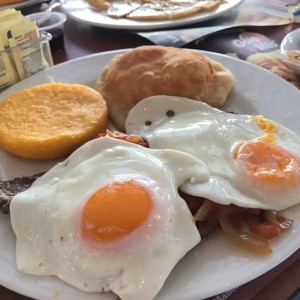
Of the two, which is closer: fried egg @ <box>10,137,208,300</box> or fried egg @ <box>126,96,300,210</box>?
fried egg @ <box>10,137,208,300</box>

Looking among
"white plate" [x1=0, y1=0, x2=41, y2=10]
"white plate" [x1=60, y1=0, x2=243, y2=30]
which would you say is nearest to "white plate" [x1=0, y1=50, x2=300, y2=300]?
"white plate" [x1=60, y1=0, x2=243, y2=30]

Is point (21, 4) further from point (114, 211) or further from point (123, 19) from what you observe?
point (114, 211)

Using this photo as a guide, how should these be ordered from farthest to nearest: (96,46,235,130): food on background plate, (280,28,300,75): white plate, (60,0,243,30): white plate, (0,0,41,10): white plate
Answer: (0,0,41,10): white plate < (60,0,243,30): white plate < (280,28,300,75): white plate < (96,46,235,130): food on background plate

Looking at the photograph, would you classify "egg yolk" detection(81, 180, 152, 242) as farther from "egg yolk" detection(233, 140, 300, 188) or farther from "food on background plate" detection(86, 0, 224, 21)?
"food on background plate" detection(86, 0, 224, 21)

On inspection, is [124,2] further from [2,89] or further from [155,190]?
[155,190]

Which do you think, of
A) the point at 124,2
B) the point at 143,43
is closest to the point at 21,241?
the point at 143,43

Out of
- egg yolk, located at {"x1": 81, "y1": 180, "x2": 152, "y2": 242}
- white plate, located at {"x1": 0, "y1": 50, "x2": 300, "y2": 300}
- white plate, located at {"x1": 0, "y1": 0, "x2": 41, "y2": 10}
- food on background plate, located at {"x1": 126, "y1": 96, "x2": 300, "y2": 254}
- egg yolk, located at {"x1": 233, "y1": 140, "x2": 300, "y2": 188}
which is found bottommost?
white plate, located at {"x1": 0, "y1": 0, "x2": 41, "y2": 10}
